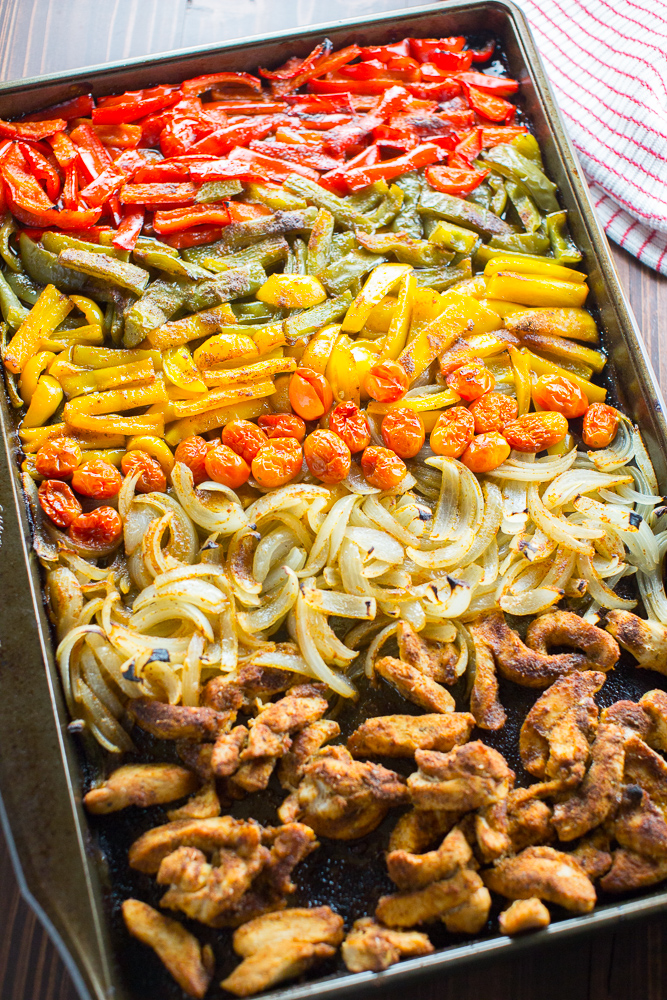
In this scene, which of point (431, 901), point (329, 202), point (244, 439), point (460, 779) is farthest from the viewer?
point (329, 202)

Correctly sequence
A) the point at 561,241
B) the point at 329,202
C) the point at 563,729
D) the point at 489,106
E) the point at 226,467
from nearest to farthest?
1. the point at 563,729
2. the point at 226,467
3. the point at 329,202
4. the point at 561,241
5. the point at 489,106

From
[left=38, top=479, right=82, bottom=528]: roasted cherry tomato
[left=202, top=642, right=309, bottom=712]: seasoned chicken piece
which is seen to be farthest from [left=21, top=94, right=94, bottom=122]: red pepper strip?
[left=202, top=642, right=309, bottom=712]: seasoned chicken piece

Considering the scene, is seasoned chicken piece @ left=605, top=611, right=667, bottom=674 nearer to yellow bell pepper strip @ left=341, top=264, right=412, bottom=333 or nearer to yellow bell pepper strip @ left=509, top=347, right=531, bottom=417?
yellow bell pepper strip @ left=509, top=347, right=531, bottom=417

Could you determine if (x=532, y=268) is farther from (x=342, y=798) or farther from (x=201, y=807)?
(x=201, y=807)

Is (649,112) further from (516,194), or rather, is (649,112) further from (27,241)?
(27,241)

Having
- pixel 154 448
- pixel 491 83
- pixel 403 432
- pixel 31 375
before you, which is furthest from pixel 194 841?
pixel 491 83

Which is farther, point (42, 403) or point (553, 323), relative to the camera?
point (553, 323)

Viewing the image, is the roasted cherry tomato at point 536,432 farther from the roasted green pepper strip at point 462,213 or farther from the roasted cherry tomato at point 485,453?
the roasted green pepper strip at point 462,213

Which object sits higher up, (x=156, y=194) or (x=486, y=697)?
(x=156, y=194)
